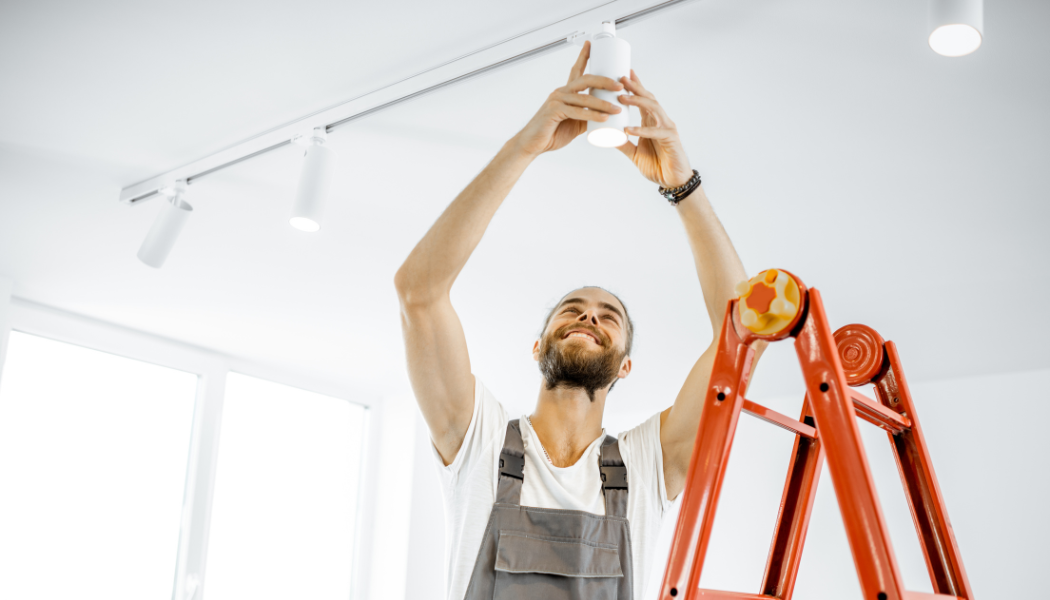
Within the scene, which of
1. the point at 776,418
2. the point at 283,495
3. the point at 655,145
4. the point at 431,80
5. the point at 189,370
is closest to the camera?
the point at 776,418

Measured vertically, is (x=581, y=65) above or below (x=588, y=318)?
above

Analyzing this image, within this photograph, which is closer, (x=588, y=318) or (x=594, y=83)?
(x=594, y=83)

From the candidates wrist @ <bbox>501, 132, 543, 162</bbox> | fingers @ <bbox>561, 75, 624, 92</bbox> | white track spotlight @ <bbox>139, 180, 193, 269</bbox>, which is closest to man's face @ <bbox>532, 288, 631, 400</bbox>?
wrist @ <bbox>501, 132, 543, 162</bbox>

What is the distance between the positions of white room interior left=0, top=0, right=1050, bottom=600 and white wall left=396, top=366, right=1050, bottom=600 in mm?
12

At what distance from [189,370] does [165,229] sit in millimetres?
1763

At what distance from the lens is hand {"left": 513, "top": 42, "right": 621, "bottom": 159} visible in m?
1.06

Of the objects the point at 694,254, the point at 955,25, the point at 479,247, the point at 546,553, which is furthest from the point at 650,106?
the point at 479,247

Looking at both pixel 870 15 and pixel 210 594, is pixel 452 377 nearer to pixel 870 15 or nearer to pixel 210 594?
pixel 870 15

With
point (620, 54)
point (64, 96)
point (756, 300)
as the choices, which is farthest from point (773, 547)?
point (64, 96)

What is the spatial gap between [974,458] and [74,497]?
394 centimetres

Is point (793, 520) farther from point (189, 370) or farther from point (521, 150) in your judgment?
point (189, 370)

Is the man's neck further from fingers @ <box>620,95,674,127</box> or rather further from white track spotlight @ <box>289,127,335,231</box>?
white track spotlight @ <box>289,127,335,231</box>

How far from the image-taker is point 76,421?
10.5 ft

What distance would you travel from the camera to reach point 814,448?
41.7 inches
